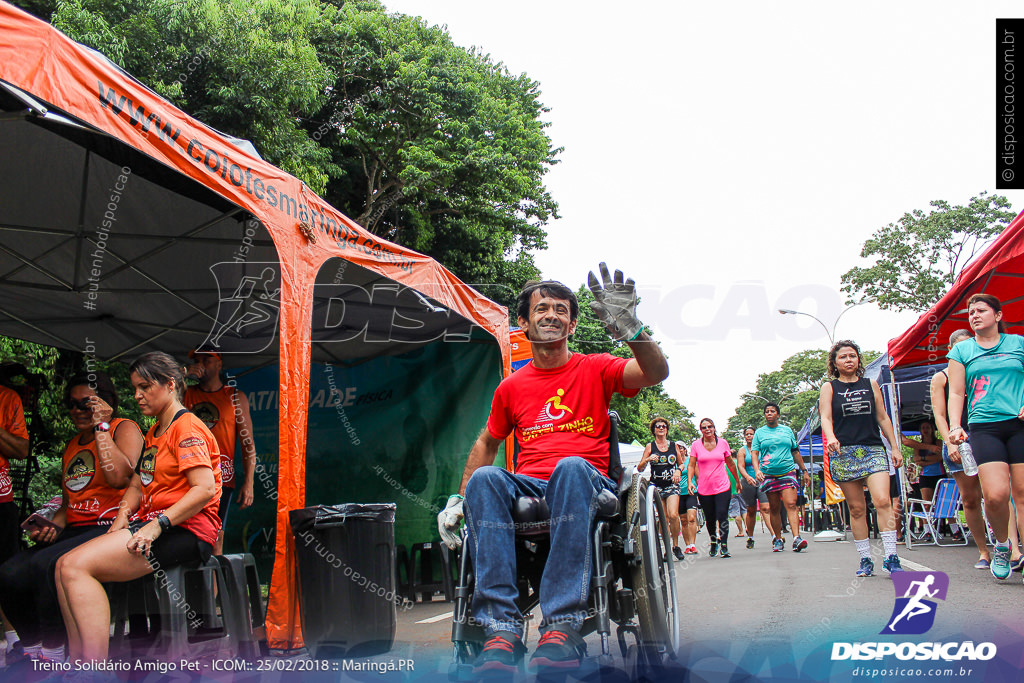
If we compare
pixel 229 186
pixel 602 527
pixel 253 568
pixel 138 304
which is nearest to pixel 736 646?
pixel 602 527

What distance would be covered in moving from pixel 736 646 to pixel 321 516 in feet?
7.51

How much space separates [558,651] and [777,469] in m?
8.16

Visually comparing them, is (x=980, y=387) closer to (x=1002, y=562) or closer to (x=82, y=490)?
(x=1002, y=562)

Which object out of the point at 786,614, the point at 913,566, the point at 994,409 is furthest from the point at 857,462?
the point at 786,614

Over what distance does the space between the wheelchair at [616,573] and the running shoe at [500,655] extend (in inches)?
6.9

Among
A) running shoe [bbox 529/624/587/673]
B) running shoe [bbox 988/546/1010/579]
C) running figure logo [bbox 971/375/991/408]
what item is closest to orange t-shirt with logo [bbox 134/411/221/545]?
running shoe [bbox 529/624/587/673]

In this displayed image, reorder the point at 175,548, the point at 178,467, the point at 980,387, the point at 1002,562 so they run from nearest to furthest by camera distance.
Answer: the point at 175,548
the point at 178,467
the point at 980,387
the point at 1002,562

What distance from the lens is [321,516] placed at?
13.9ft

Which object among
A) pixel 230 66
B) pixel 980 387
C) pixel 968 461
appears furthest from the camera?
pixel 230 66

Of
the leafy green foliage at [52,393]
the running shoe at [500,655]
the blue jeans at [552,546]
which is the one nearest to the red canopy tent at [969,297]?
the blue jeans at [552,546]

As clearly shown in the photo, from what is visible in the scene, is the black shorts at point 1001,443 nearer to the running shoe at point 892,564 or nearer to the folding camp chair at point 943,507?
the running shoe at point 892,564

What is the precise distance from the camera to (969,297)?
→ 6664 millimetres

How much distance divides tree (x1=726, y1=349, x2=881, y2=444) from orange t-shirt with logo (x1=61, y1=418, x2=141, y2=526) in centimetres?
7393

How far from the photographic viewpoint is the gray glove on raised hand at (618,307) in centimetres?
274
